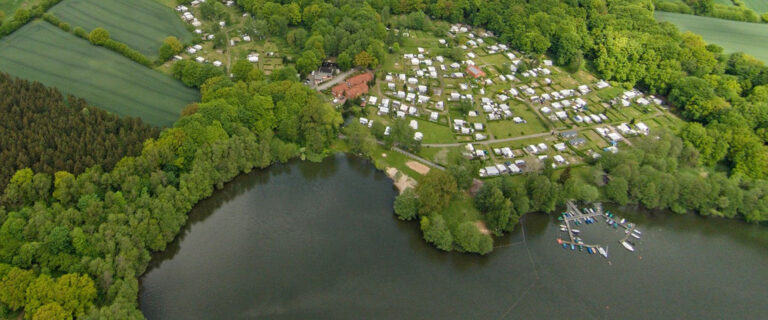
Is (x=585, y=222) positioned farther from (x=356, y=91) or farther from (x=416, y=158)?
(x=356, y=91)

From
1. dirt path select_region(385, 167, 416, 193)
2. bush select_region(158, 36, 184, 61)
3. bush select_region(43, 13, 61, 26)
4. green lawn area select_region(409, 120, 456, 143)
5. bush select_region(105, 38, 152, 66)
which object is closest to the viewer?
dirt path select_region(385, 167, 416, 193)

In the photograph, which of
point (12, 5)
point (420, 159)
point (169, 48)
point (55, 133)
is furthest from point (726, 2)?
point (12, 5)

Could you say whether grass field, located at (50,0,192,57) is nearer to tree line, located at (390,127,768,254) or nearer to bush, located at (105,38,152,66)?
bush, located at (105,38,152,66)

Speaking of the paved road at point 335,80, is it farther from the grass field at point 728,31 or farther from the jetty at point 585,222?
the grass field at point 728,31

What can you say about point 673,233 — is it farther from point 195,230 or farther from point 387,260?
point 195,230

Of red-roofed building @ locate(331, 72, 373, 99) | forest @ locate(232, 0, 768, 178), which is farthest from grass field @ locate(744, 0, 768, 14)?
red-roofed building @ locate(331, 72, 373, 99)

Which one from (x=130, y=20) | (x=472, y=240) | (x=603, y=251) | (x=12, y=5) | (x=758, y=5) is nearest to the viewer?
(x=472, y=240)

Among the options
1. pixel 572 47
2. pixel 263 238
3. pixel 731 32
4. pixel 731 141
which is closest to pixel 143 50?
pixel 263 238
